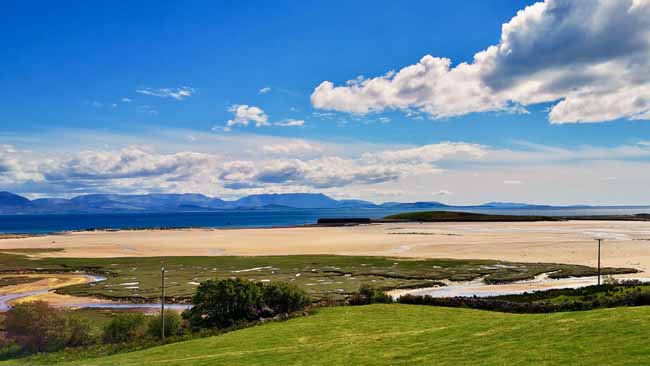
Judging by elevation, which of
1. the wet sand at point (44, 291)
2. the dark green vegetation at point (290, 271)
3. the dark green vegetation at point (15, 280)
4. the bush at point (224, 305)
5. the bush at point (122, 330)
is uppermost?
the bush at point (224, 305)

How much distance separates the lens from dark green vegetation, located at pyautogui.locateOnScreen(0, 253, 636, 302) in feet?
175

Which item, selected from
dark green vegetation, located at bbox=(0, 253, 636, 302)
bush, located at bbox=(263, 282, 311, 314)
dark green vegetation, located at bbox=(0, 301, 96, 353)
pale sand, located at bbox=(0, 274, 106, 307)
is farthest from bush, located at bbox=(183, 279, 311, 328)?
pale sand, located at bbox=(0, 274, 106, 307)

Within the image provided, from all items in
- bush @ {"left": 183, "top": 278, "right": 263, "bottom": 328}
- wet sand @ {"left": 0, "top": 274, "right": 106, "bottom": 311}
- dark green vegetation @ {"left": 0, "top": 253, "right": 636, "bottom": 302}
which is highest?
bush @ {"left": 183, "top": 278, "right": 263, "bottom": 328}

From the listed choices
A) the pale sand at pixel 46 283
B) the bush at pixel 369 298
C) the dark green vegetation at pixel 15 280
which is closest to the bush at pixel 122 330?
the bush at pixel 369 298

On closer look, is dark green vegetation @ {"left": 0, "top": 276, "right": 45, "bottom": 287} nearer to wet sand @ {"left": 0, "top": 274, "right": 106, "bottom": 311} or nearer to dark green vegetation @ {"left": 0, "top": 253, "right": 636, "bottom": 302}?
wet sand @ {"left": 0, "top": 274, "right": 106, "bottom": 311}

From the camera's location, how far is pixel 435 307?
102 feet

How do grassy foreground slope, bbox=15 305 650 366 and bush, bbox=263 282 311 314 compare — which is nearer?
grassy foreground slope, bbox=15 305 650 366

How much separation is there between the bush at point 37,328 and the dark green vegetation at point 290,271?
15942 mm

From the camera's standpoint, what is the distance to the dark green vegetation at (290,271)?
53222 millimetres

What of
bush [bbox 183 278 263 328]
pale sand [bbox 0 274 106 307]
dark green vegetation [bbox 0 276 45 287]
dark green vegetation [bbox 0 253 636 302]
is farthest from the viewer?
dark green vegetation [bbox 0 276 45 287]

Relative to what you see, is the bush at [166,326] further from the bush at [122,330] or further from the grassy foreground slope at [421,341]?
the grassy foreground slope at [421,341]

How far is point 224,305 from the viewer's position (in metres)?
32.3

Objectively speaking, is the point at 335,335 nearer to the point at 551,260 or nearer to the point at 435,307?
the point at 435,307

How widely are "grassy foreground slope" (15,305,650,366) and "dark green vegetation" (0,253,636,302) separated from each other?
19459 millimetres
